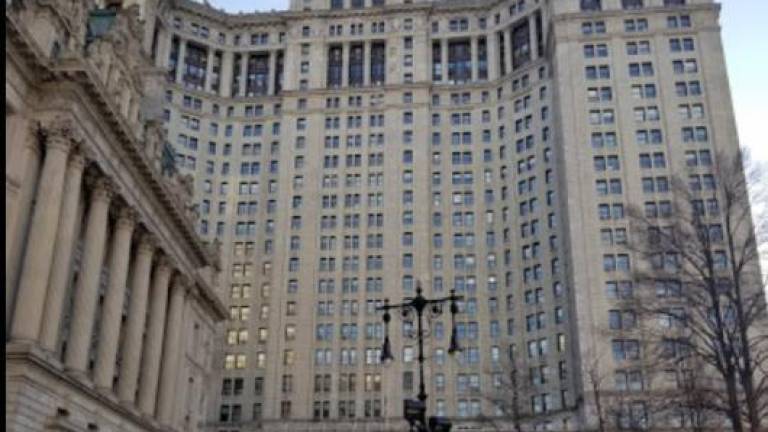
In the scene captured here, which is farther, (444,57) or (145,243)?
(444,57)

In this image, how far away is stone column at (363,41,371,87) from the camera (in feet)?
405

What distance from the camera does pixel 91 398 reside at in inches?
1766

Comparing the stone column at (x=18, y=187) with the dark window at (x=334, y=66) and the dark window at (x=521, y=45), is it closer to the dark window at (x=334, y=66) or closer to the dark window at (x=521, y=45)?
the dark window at (x=334, y=66)

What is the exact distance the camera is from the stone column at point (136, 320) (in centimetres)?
5184

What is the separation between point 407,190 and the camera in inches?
4483

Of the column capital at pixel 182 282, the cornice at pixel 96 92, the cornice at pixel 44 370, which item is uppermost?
the cornice at pixel 96 92

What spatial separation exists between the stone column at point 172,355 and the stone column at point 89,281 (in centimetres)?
1412

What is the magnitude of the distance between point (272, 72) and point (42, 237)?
297 feet

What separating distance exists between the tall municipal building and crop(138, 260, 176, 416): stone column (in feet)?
1.14

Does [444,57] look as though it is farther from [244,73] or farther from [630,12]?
[244,73]

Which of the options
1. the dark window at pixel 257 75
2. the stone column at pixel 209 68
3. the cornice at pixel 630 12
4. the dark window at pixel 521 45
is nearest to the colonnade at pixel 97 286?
the stone column at pixel 209 68

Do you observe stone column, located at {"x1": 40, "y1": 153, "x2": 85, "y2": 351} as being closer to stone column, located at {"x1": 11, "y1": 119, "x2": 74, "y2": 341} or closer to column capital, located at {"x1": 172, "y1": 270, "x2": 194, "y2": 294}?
stone column, located at {"x1": 11, "y1": 119, "x2": 74, "y2": 341}

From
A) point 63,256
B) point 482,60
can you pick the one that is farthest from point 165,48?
point 63,256

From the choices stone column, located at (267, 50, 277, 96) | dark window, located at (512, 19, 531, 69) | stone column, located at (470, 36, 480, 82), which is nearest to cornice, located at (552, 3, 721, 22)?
dark window, located at (512, 19, 531, 69)
